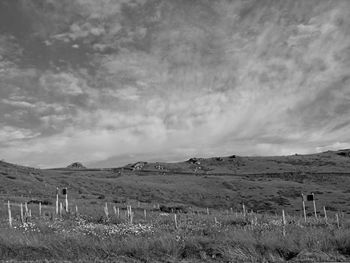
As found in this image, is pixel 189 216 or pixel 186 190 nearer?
pixel 189 216

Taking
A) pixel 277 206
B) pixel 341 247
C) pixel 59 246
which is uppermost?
pixel 59 246

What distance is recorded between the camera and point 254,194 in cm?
7981

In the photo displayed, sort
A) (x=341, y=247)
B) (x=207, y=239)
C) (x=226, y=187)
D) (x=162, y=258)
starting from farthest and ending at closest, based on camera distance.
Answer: (x=226, y=187) → (x=207, y=239) → (x=341, y=247) → (x=162, y=258)

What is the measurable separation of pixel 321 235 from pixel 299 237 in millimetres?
1015

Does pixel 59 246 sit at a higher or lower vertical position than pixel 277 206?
higher

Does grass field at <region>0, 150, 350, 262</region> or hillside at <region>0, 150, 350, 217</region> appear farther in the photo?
hillside at <region>0, 150, 350, 217</region>

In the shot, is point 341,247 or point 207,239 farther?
point 207,239

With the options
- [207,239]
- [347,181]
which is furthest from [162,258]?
[347,181]

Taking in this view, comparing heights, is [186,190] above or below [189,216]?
below

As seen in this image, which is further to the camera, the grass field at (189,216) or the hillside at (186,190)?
the hillside at (186,190)

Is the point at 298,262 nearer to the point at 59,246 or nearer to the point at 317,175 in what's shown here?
the point at 59,246

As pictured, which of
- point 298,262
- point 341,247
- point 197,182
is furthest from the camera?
point 197,182

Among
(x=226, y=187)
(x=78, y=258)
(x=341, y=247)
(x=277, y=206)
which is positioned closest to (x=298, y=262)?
(x=341, y=247)

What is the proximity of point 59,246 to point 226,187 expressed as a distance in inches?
3075
